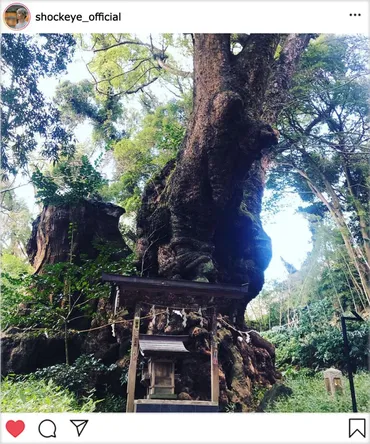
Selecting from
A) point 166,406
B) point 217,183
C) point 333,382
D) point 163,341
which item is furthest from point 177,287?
point 333,382

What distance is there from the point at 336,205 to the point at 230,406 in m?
6.07

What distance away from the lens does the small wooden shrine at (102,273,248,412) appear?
3854 millimetres

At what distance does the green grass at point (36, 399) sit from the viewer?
3041 mm

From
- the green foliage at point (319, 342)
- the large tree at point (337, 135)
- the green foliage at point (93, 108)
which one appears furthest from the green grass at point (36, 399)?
the large tree at point (337, 135)

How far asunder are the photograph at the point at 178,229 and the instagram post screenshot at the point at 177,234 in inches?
1.3

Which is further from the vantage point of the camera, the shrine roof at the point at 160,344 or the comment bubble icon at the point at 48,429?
the shrine roof at the point at 160,344

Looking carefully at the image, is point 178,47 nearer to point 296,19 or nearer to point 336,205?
point 336,205

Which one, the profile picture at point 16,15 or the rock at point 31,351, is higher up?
the profile picture at point 16,15

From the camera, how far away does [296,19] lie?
10.1 feet

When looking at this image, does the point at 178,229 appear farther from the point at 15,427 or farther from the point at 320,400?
the point at 15,427

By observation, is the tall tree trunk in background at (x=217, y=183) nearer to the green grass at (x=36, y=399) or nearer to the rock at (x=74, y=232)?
the rock at (x=74, y=232)

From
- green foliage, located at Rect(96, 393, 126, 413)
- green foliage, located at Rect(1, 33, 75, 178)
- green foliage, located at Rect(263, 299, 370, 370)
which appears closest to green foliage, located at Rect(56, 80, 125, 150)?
green foliage, located at Rect(1, 33, 75, 178)

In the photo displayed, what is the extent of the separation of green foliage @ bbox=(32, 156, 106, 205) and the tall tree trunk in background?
1.09 meters

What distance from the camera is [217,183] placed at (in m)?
5.75
